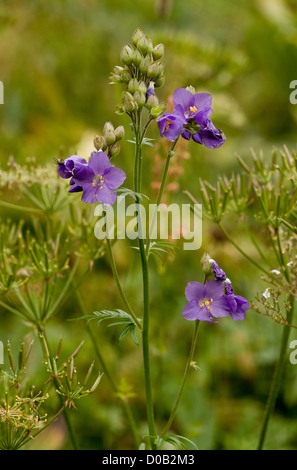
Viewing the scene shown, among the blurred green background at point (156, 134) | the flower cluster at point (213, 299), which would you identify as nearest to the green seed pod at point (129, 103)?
the flower cluster at point (213, 299)

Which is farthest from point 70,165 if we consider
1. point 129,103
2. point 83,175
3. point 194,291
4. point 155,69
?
point 194,291

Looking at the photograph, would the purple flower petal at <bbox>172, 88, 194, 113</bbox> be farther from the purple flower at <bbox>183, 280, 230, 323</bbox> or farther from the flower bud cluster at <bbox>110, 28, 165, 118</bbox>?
the purple flower at <bbox>183, 280, 230, 323</bbox>

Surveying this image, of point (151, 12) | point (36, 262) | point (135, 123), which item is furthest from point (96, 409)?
point (151, 12)

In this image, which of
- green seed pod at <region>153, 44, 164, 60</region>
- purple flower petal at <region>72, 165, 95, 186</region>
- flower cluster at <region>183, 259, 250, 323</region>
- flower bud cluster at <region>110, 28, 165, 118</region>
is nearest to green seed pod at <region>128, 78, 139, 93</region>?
flower bud cluster at <region>110, 28, 165, 118</region>

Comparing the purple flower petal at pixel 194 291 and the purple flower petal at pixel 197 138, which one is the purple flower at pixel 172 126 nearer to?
the purple flower petal at pixel 197 138

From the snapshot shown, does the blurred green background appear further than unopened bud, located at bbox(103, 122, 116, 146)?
Yes
